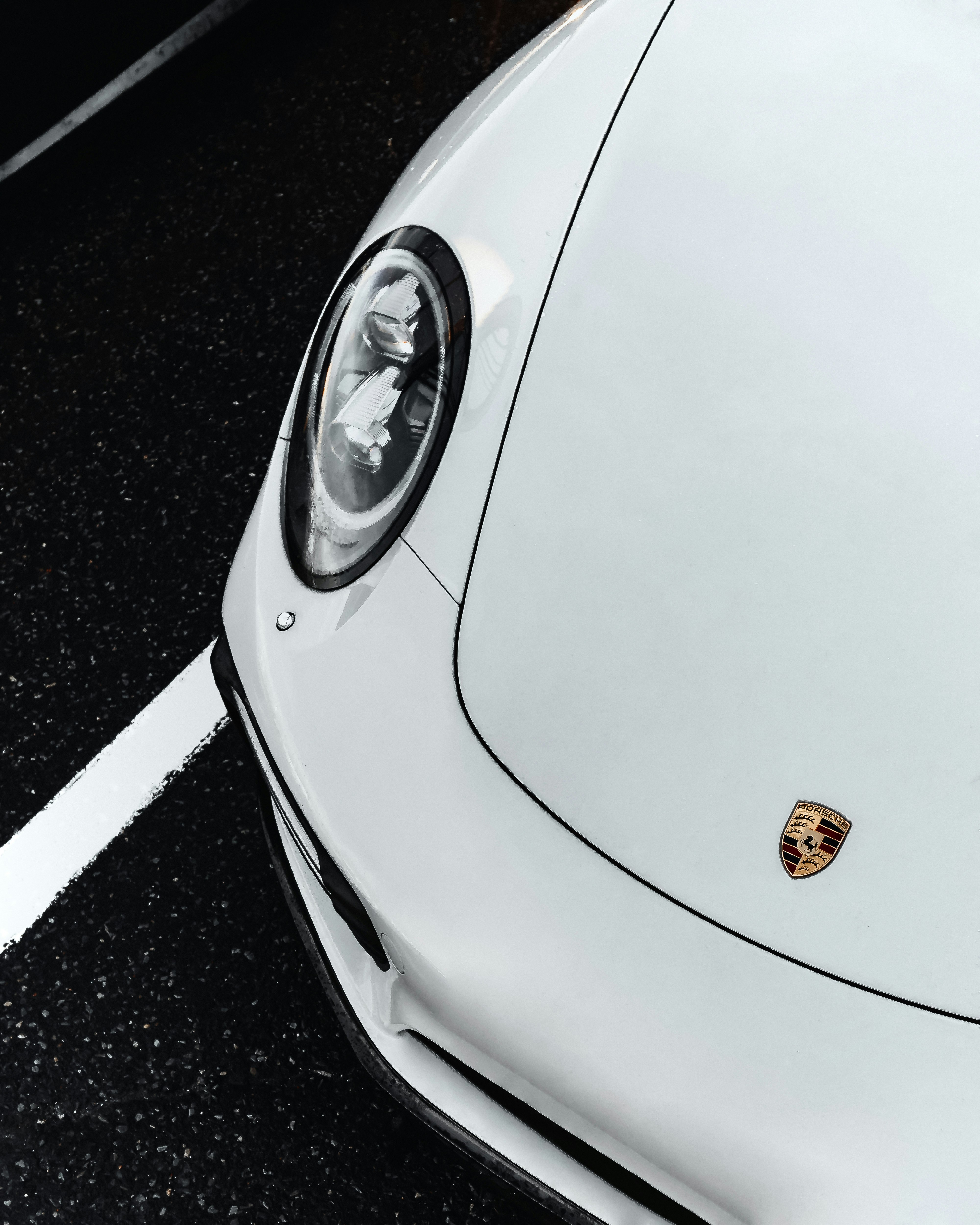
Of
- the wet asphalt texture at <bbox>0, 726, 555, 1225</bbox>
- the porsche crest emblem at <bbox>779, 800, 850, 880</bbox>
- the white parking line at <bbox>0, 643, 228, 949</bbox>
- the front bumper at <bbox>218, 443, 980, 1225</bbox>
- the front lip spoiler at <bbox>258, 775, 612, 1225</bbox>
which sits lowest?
the wet asphalt texture at <bbox>0, 726, 555, 1225</bbox>

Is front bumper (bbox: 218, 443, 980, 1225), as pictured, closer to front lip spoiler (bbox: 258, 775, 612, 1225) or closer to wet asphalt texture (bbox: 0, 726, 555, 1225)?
front lip spoiler (bbox: 258, 775, 612, 1225)

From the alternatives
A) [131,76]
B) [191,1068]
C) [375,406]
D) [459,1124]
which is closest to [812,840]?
[459,1124]

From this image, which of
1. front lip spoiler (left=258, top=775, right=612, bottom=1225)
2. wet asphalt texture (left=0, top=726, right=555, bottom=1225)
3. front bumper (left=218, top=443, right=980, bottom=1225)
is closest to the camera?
front bumper (left=218, top=443, right=980, bottom=1225)

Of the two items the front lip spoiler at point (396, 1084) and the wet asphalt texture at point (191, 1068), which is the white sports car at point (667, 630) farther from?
the wet asphalt texture at point (191, 1068)

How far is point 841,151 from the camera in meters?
1.29

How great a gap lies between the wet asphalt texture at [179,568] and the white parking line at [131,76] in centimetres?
3

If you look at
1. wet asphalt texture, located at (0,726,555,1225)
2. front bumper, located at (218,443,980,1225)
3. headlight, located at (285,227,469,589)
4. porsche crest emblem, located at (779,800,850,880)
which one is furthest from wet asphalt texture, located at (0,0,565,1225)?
headlight, located at (285,227,469,589)

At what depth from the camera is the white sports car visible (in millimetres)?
1064

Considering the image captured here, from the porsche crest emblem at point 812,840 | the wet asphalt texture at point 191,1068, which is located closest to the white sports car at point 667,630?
the porsche crest emblem at point 812,840

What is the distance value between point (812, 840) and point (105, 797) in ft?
4.55

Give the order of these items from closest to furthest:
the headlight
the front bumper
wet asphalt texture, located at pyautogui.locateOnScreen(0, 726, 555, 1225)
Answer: the front bumper
the headlight
wet asphalt texture, located at pyautogui.locateOnScreen(0, 726, 555, 1225)

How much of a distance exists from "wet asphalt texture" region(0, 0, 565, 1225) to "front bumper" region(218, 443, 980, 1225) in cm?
23

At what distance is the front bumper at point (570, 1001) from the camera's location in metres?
1.04

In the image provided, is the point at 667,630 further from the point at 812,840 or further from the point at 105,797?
the point at 105,797
